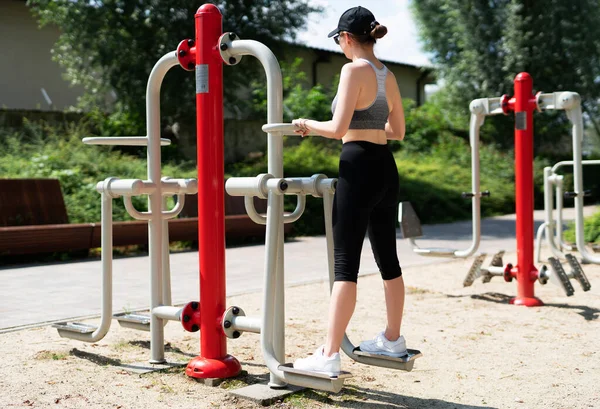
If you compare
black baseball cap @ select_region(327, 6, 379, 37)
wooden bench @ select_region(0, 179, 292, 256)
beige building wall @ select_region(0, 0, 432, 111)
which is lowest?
wooden bench @ select_region(0, 179, 292, 256)

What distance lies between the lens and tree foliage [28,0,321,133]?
1402cm

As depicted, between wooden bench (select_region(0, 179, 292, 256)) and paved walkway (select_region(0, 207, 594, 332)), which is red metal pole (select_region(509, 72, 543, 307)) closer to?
paved walkway (select_region(0, 207, 594, 332))

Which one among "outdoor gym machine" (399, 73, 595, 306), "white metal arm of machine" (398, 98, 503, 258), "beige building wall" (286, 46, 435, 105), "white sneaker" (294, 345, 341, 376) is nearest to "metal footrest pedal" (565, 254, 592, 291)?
"outdoor gym machine" (399, 73, 595, 306)

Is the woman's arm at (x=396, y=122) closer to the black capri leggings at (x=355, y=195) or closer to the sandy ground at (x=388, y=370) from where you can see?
the black capri leggings at (x=355, y=195)

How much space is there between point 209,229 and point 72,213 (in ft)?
22.3

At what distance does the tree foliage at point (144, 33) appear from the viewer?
14016mm

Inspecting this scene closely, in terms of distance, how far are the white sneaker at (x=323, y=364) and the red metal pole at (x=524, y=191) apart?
3170mm

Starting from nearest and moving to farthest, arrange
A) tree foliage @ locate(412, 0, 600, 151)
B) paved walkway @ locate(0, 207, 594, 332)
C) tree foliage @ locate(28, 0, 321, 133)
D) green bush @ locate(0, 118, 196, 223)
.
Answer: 1. paved walkway @ locate(0, 207, 594, 332)
2. green bush @ locate(0, 118, 196, 223)
3. tree foliage @ locate(28, 0, 321, 133)
4. tree foliage @ locate(412, 0, 600, 151)

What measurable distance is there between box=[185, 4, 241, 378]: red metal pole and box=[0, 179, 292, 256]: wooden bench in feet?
17.1

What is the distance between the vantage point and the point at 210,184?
3604 mm

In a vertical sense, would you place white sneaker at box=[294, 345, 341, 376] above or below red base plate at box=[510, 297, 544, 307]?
above

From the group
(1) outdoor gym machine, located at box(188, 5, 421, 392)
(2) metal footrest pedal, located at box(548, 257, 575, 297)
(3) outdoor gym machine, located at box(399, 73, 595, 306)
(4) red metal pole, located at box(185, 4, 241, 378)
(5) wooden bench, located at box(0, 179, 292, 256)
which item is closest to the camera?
(1) outdoor gym machine, located at box(188, 5, 421, 392)

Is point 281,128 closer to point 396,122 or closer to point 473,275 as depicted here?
point 396,122

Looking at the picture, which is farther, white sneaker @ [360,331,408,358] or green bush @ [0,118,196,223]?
green bush @ [0,118,196,223]
